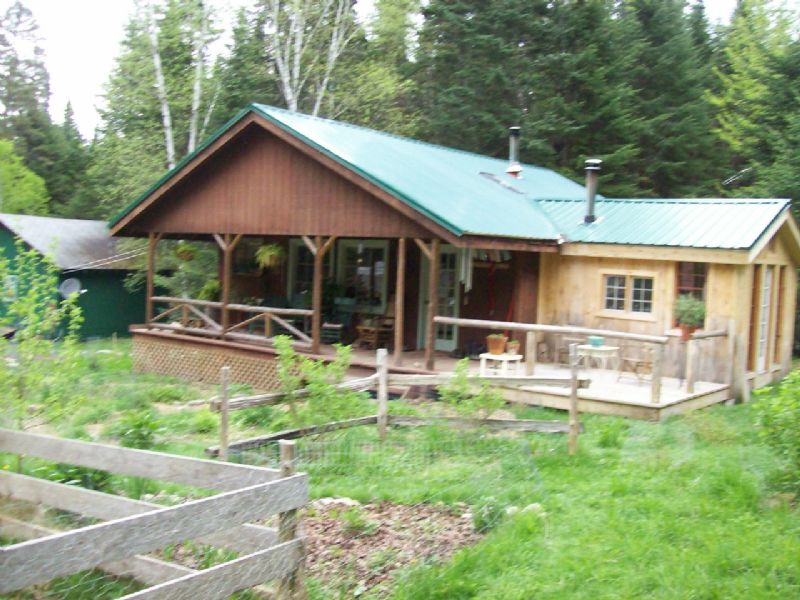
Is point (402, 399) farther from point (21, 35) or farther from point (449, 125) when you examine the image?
point (21, 35)

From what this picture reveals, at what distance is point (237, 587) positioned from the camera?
4020 mm

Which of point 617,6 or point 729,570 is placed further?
Answer: point 617,6

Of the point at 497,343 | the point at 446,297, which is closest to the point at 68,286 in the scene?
the point at 446,297

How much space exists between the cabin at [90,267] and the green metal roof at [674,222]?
1469 cm

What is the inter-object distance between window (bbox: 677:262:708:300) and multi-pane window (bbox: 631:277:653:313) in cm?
50

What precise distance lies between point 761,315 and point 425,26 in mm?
18831

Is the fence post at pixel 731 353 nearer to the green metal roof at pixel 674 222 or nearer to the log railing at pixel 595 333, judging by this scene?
the green metal roof at pixel 674 222

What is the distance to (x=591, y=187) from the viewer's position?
Result: 47.4 feet

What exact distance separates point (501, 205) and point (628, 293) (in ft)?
8.83

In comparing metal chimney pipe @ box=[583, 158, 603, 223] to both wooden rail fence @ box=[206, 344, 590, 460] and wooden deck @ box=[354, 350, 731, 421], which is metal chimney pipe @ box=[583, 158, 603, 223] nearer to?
wooden deck @ box=[354, 350, 731, 421]

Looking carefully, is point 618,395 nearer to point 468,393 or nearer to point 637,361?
point 637,361

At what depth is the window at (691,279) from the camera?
13.0 meters

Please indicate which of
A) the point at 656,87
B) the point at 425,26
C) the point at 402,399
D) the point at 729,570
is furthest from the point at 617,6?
the point at 729,570

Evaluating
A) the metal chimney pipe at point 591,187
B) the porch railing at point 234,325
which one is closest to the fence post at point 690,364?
the metal chimney pipe at point 591,187
